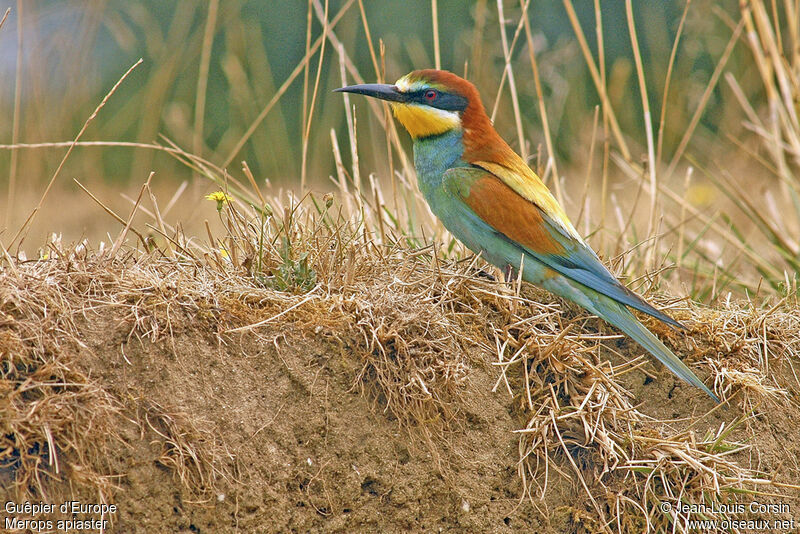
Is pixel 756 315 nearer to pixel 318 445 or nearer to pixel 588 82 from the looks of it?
pixel 318 445

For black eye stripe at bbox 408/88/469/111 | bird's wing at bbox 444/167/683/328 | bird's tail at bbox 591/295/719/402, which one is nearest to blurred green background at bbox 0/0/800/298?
black eye stripe at bbox 408/88/469/111

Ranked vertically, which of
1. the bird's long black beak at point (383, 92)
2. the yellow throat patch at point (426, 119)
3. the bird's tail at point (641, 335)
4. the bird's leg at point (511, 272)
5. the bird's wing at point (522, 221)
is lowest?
the bird's tail at point (641, 335)

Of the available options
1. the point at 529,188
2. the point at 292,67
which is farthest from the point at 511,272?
the point at 292,67

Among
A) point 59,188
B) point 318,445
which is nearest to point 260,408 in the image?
point 318,445

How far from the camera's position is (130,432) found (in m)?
1.92

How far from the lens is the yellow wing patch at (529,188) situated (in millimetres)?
2928

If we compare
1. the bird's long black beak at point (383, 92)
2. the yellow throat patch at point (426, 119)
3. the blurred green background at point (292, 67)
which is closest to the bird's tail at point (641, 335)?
the yellow throat patch at point (426, 119)

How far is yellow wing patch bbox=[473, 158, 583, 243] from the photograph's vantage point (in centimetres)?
293

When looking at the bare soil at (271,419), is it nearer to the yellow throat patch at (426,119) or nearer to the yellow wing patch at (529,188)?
the yellow wing patch at (529,188)

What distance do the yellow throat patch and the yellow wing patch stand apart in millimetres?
224

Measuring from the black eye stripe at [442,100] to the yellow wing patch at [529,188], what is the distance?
0.94 ft

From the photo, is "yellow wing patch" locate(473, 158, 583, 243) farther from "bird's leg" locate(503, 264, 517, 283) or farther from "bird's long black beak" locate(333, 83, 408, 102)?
"bird's long black beak" locate(333, 83, 408, 102)

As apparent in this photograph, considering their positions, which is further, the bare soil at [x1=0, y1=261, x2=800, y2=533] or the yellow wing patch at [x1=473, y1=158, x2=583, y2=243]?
the yellow wing patch at [x1=473, y1=158, x2=583, y2=243]

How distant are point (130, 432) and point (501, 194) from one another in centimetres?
150
